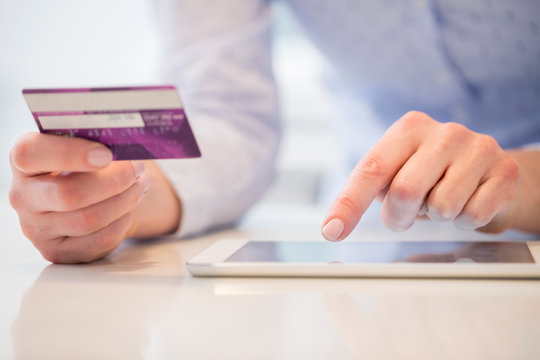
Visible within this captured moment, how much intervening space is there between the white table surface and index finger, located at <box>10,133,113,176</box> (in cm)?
10

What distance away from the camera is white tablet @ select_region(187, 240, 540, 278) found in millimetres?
403

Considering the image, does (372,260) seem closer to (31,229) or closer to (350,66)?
(31,229)

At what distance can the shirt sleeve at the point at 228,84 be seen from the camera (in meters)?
0.75

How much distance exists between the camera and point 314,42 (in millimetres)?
930

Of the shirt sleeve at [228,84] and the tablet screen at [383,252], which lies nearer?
the tablet screen at [383,252]

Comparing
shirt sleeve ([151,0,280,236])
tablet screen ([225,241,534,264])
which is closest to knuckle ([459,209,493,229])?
tablet screen ([225,241,534,264])

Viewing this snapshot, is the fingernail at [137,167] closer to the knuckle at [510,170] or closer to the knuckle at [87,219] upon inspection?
the knuckle at [87,219]

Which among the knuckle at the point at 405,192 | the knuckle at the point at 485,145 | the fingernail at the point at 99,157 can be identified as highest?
the knuckle at the point at 485,145

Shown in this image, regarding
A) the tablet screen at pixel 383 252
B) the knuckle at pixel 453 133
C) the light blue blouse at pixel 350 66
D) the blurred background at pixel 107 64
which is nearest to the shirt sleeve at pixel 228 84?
the light blue blouse at pixel 350 66

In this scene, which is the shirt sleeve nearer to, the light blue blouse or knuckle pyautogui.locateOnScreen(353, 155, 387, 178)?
the light blue blouse

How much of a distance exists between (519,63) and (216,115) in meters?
0.46

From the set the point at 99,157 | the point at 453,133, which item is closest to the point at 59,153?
the point at 99,157

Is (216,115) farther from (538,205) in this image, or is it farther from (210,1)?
(538,205)

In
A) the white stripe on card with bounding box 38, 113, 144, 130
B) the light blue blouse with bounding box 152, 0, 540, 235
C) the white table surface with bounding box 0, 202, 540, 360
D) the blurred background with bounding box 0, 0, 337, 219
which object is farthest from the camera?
the blurred background with bounding box 0, 0, 337, 219
